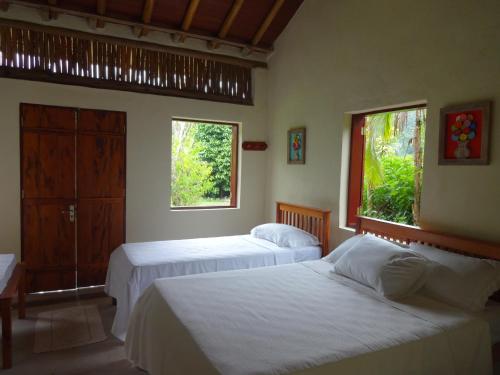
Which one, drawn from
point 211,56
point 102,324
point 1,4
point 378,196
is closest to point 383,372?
point 102,324

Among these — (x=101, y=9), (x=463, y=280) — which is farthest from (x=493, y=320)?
(x=101, y=9)

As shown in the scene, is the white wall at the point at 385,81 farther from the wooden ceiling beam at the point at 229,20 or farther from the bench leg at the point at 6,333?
the bench leg at the point at 6,333

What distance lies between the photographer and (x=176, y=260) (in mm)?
3021

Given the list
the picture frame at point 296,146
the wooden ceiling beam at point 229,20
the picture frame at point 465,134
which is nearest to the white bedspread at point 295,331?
the picture frame at point 465,134

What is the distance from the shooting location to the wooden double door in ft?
12.3

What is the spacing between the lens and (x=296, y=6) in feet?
13.9

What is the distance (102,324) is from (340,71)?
322 centimetres

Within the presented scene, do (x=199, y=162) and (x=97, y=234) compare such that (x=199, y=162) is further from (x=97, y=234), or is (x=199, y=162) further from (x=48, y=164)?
(x=48, y=164)

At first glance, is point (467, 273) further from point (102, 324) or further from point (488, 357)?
point (102, 324)

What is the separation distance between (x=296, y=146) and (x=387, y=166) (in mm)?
1155

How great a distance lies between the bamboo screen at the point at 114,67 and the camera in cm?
363

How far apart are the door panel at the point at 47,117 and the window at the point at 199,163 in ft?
6.32

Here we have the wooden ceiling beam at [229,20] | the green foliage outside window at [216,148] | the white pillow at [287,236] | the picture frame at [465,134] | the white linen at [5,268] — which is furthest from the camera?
the green foliage outside window at [216,148]

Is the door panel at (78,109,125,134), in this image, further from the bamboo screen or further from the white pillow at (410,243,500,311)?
the white pillow at (410,243,500,311)
